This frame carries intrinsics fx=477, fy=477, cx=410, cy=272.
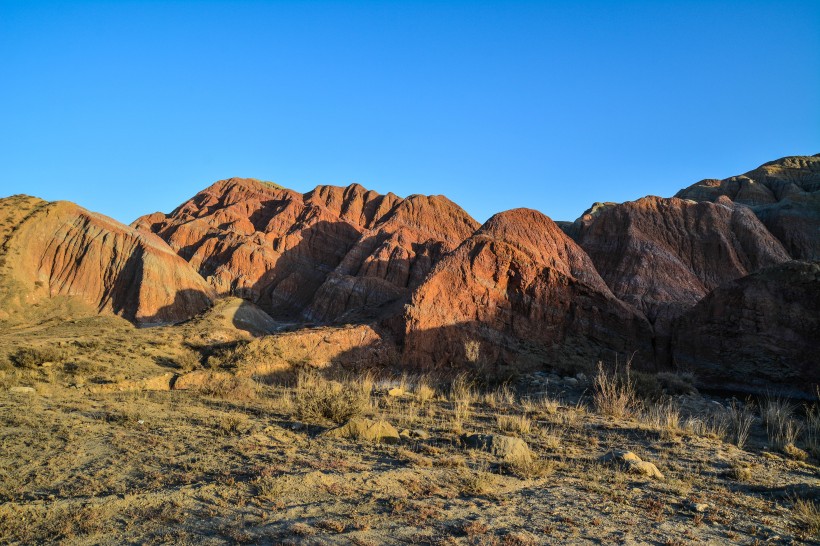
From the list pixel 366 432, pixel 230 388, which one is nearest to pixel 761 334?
pixel 366 432

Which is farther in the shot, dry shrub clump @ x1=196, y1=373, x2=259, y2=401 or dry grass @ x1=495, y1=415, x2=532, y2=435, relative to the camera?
dry shrub clump @ x1=196, y1=373, x2=259, y2=401

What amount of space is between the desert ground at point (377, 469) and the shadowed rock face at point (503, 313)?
15.7 feet

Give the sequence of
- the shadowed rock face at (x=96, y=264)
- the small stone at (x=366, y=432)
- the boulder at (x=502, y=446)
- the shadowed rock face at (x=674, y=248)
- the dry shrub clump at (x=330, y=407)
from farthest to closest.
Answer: the shadowed rock face at (x=96, y=264), the shadowed rock face at (x=674, y=248), the dry shrub clump at (x=330, y=407), the small stone at (x=366, y=432), the boulder at (x=502, y=446)

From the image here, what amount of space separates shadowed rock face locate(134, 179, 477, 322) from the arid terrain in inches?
781

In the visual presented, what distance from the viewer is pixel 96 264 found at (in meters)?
43.8

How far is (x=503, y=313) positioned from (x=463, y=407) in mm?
8116

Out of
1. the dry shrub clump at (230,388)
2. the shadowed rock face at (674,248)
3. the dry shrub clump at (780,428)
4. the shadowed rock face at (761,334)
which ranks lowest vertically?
the dry shrub clump at (230,388)

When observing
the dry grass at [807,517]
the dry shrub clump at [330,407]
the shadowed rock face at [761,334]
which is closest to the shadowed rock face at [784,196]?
the shadowed rock face at [761,334]

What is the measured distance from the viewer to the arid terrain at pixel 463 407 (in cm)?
498

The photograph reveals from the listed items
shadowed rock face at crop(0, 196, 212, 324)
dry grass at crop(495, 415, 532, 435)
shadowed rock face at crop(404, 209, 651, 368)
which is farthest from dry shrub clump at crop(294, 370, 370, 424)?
shadowed rock face at crop(0, 196, 212, 324)

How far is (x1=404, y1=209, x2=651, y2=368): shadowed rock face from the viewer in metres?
17.3

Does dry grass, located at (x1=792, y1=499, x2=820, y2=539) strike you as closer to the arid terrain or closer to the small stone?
the arid terrain

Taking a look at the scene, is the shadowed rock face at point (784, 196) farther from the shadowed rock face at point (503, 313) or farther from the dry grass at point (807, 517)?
the dry grass at point (807, 517)

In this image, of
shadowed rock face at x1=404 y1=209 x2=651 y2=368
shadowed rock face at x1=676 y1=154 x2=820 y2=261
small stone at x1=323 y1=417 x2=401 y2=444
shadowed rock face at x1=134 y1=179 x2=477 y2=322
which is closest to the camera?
small stone at x1=323 y1=417 x2=401 y2=444
